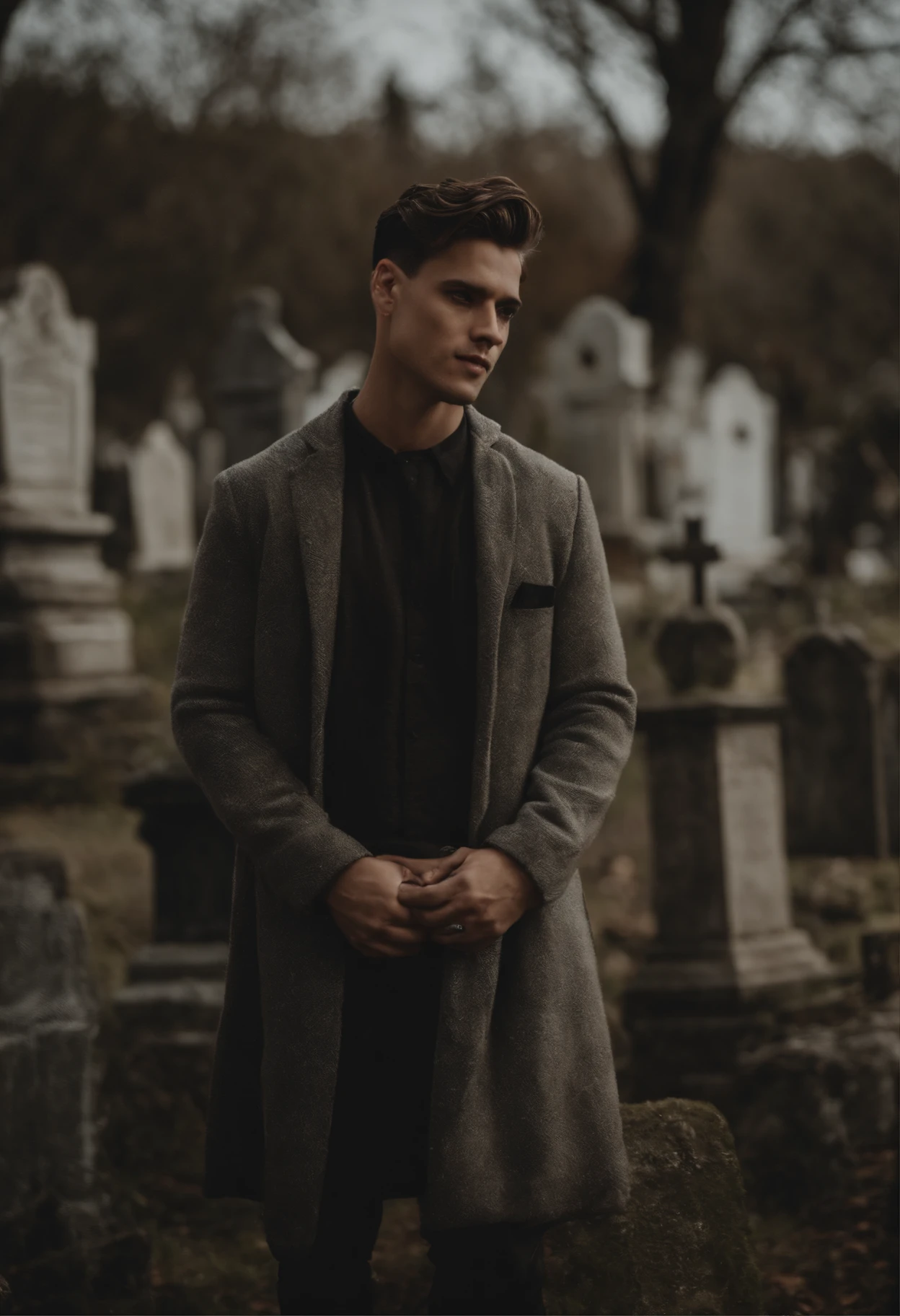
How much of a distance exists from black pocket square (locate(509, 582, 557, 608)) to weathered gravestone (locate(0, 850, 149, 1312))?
1797mm

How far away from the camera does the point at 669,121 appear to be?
59.8ft

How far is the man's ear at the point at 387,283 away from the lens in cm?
254

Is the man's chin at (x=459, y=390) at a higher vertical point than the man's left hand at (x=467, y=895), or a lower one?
higher

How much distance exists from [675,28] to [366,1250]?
57.2 feet

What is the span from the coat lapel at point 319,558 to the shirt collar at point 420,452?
49mm

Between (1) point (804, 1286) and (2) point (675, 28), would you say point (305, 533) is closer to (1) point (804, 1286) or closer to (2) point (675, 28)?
(1) point (804, 1286)

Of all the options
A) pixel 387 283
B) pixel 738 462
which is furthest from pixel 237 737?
pixel 738 462

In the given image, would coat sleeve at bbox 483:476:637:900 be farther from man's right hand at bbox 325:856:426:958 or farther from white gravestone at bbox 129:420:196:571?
white gravestone at bbox 129:420:196:571

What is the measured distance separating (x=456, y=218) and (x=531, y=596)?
1.83 feet

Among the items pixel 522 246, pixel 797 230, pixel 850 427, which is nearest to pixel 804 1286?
pixel 522 246

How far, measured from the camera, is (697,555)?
5.89m

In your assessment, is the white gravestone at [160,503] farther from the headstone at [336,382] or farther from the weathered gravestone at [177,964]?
the weathered gravestone at [177,964]

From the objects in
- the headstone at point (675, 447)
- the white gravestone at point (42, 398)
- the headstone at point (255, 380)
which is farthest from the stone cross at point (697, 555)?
the headstone at point (675, 447)

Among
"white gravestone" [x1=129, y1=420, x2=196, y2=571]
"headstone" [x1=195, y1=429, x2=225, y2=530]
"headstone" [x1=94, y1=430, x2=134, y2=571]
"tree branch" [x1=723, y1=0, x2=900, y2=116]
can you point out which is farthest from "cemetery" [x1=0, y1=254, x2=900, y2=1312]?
"tree branch" [x1=723, y1=0, x2=900, y2=116]
